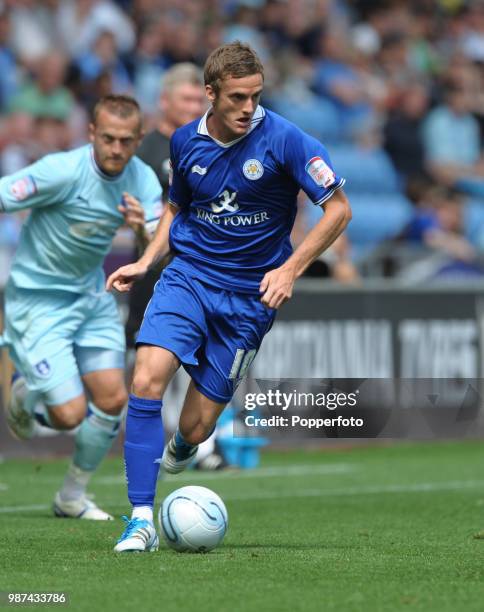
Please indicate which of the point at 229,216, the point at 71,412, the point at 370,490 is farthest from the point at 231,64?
the point at 370,490

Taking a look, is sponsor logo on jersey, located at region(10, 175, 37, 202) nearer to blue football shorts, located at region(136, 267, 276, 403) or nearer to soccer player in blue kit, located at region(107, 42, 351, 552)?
soccer player in blue kit, located at region(107, 42, 351, 552)

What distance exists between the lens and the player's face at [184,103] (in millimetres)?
9859

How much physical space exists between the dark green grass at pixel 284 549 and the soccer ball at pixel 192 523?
0.09 m

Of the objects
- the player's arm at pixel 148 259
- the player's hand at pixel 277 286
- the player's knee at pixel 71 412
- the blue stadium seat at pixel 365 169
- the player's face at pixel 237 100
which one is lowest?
the player's knee at pixel 71 412

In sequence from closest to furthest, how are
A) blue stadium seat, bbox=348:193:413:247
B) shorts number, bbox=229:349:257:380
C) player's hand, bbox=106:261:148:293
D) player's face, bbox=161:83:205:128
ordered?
player's hand, bbox=106:261:148:293
shorts number, bbox=229:349:257:380
player's face, bbox=161:83:205:128
blue stadium seat, bbox=348:193:413:247

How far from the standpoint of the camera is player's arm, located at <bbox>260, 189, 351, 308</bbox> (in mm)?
6230

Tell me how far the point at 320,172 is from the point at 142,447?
5.06ft

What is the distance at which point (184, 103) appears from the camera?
991 centimetres

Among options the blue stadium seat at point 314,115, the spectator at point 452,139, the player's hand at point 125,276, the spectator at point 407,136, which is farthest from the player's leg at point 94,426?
the spectator at point 452,139

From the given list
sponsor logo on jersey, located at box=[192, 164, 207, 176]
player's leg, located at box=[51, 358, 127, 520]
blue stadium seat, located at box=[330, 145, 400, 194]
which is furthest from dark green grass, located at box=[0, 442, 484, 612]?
blue stadium seat, located at box=[330, 145, 400, 194]

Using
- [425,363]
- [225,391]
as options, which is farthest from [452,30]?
[225,391]

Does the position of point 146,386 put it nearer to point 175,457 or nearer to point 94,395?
point 175,457

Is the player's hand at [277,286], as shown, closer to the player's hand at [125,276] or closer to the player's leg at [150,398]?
the player's leg at [150,398]

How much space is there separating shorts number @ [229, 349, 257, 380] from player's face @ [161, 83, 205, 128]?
11.1ft
